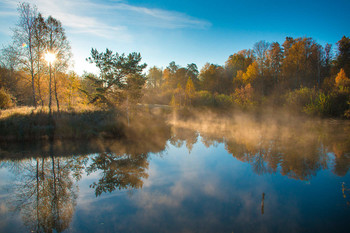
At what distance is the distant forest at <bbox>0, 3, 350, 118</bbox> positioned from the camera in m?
17.9

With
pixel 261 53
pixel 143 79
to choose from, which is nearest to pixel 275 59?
pixel 261 53

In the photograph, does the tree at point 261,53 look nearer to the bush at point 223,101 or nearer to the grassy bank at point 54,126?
the bush at point 223,101

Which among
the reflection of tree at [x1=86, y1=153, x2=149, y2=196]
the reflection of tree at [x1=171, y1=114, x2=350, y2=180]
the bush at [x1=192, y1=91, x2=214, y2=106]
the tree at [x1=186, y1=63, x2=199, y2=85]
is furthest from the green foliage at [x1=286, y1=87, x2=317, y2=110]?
the tree at [x1=186, y1=63, x2=199, y2=85]

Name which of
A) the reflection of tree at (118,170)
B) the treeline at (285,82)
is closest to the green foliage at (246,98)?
the treeline at (285,82)

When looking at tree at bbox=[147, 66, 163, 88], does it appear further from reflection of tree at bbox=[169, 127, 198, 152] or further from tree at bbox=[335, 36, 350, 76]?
reflection of tree at bbox=[169, 127, 198, 152]

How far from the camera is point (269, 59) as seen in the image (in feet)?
140

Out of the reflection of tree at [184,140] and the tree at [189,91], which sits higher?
the tree at [189,91]

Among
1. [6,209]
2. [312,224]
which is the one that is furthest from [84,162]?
[312,224]

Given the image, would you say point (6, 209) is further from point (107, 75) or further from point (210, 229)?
point (107, 75)

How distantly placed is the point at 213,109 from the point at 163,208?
30.5 m

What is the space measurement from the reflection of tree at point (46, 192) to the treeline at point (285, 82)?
2501cm

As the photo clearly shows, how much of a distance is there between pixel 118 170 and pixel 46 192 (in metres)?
2.72

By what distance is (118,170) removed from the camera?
848 centimetres

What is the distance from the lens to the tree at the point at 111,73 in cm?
2028
